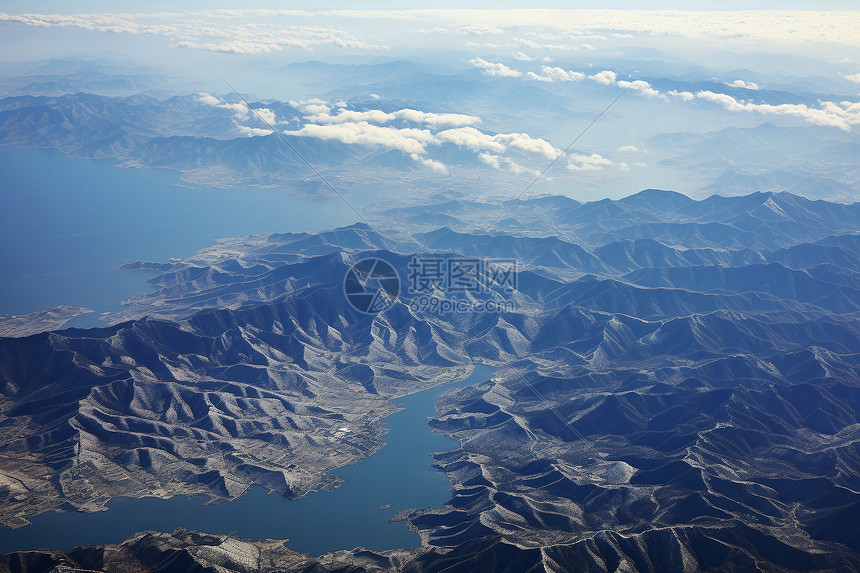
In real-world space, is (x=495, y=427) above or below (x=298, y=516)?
below

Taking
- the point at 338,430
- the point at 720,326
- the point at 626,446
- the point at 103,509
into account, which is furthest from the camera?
the point at 720,326

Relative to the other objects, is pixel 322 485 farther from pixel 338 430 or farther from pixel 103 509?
pixel 103 509

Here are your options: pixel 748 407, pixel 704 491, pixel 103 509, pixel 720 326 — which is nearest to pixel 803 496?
pixel 704 491

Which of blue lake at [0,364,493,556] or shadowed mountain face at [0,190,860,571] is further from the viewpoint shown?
blue lake at [0,364,493,556]

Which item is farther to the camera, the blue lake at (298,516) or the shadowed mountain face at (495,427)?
the blue lake at (298,516)
